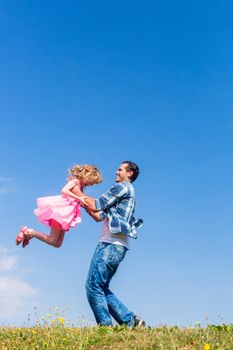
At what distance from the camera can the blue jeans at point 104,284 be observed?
9.55 meters

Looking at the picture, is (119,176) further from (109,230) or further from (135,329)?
(135,329)

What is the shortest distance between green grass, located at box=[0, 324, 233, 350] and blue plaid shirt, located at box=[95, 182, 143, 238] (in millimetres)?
1726

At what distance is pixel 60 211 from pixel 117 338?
2.72m

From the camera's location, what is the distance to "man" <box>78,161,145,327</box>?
9.58m

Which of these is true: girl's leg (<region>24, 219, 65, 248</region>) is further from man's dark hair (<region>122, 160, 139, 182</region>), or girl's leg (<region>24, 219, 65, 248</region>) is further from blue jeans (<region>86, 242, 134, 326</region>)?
man's dark hair (<region>122, 160, 139, 182</region>)

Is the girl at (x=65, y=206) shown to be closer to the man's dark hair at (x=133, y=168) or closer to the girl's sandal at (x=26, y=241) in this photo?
the girl's sandal at (x=26, y=241)

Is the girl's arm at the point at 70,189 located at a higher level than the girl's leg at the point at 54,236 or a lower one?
higher

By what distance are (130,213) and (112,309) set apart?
5.54 feet

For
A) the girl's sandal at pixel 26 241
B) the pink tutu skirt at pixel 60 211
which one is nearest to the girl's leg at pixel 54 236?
the pink tutu skirt at pixel 60 211

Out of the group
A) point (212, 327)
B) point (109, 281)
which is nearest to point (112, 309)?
point (109, 281)

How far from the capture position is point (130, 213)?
9984 mm

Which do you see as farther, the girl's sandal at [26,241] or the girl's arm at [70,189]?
the girl's sandal at [26,241]

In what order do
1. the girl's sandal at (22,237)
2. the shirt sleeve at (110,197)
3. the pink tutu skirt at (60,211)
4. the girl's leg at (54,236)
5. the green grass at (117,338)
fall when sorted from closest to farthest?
the green grass at (117,338) → the shirt sleeve at (110,197) → the pink tutu skirt at (60,211) → the girl's leg at (54,236) → the girl's sandal at (22,237)

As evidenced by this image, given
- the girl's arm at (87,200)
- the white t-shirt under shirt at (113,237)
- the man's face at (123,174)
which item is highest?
the man's face at (123,174)
